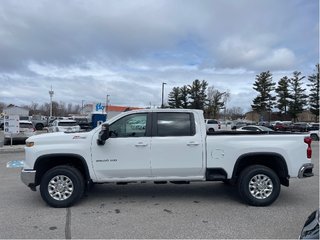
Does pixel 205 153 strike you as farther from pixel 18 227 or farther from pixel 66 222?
pixel 18 227

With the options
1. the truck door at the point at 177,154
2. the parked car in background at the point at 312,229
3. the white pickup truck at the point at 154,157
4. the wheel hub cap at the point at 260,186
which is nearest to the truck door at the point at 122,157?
the white pickup truck at the point at 154,157

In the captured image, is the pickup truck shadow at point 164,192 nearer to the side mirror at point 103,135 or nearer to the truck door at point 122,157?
the truck door at point 122,157

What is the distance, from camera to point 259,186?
262 inches

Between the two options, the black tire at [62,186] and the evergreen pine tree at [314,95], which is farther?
the evergreen pine tree at [314,95]

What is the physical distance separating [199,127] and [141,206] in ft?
6.10

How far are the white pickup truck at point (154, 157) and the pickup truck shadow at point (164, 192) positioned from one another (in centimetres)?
65

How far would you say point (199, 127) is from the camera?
682cm

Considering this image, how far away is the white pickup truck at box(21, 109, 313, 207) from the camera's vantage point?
6516 millimetres

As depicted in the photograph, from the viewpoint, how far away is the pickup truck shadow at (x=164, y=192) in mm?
7232

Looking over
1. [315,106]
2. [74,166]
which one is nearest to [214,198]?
A: [74,166]

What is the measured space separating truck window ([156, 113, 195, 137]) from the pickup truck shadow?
1409 mm

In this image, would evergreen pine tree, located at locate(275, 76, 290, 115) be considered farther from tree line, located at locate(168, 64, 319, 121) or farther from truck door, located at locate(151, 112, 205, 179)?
truck door, located at locate(151, 112, 205, 179)

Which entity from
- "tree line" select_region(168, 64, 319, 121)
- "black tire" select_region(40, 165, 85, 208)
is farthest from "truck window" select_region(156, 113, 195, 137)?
"tree line" select_region(168, 64, 319, 121)

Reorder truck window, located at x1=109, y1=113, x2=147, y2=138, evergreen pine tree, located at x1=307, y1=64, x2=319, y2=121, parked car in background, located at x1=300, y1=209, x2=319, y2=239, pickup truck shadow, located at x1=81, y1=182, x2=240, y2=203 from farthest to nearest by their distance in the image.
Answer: evergreen pine tree, located at x1=307, y1=64, x2=319, y2=121 → pickup truck shadow, located at x1=81, y1=182, x2=240, y2=203 → truck window, located at x1=109, y1=113, x2=147, y2=138 → parked car in background, located at x1=300, y1=209, x2=319, y2=239
